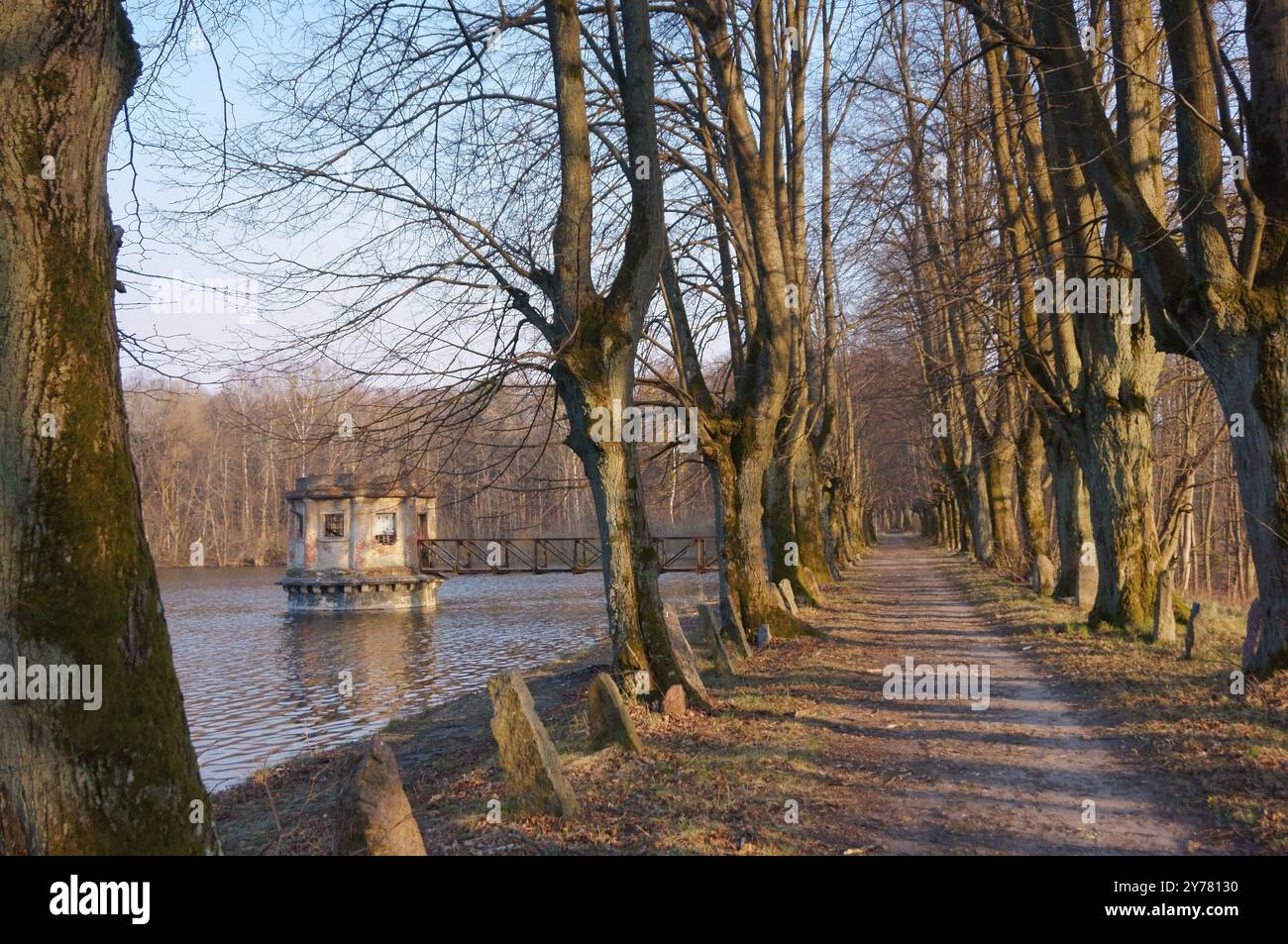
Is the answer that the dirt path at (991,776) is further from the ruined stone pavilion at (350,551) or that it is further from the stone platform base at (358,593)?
the ruined stone pavilion at (350,551)

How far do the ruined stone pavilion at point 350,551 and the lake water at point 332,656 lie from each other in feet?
5.02

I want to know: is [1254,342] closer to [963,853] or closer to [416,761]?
[963,853]

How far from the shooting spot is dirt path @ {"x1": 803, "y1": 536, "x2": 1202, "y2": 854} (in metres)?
5.50

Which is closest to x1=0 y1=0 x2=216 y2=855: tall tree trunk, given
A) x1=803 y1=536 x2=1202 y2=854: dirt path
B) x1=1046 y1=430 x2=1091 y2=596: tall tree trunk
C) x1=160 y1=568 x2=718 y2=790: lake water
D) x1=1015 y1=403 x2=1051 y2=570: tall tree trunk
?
x1=803 y1=536 x2=1202 y2=854: dirt path

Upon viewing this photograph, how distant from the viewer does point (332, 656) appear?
→ 2383 centimetres

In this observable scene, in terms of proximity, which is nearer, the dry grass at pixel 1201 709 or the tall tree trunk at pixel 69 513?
the tall tree trunk at pixel 69 513

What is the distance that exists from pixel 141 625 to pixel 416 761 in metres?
5.87

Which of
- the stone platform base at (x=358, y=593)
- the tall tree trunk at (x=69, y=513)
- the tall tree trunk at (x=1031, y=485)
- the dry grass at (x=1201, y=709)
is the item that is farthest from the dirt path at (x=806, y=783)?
the stone platform base at (x=358, y=593)

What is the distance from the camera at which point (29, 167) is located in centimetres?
394

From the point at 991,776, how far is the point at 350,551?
37409 mm

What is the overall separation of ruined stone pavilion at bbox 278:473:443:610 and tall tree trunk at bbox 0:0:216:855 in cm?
3692

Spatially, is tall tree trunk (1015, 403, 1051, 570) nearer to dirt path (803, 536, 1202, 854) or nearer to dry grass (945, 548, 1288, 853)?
dry grass (945, 548, 1288, 853)

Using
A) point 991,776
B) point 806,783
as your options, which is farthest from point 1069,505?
point 806,783

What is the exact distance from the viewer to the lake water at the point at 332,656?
13855 mm
